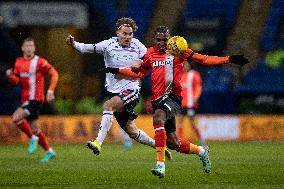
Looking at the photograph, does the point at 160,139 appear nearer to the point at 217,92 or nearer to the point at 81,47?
the point at 81,47

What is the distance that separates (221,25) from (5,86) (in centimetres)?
765

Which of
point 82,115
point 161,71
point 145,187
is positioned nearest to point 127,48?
point 161,71

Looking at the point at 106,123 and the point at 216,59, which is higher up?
the point at 216,59

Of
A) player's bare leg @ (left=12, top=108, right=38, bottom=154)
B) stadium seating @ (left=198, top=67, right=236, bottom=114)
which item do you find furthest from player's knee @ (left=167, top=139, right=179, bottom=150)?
stadium seating @ (left=198, top=67, right=236, bottom=114)

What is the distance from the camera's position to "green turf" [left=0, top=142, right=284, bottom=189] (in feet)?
35.6

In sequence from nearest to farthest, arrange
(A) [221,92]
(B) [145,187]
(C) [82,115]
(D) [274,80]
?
(B) [145,187] < (C) [82,115] < (A) [221,92] < (D) [274,80]

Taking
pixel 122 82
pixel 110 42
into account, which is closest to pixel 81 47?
pixel 110 42

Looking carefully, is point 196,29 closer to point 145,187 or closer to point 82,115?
point 82,115

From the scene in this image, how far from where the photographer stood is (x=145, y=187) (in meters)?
10.3

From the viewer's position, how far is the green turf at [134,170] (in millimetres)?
10859

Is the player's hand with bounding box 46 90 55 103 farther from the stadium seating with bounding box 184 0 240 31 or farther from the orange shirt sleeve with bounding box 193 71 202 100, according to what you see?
the stadium seating with bounding box 184 0 240 31

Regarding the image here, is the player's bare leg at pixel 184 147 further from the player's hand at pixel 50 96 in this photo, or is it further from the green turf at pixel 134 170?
the player's hand at pixel 50 96

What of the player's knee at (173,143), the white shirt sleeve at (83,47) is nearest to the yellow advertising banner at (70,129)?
the white shirt sleeve at (83,47)

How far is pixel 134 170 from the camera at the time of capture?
43.2 feet
